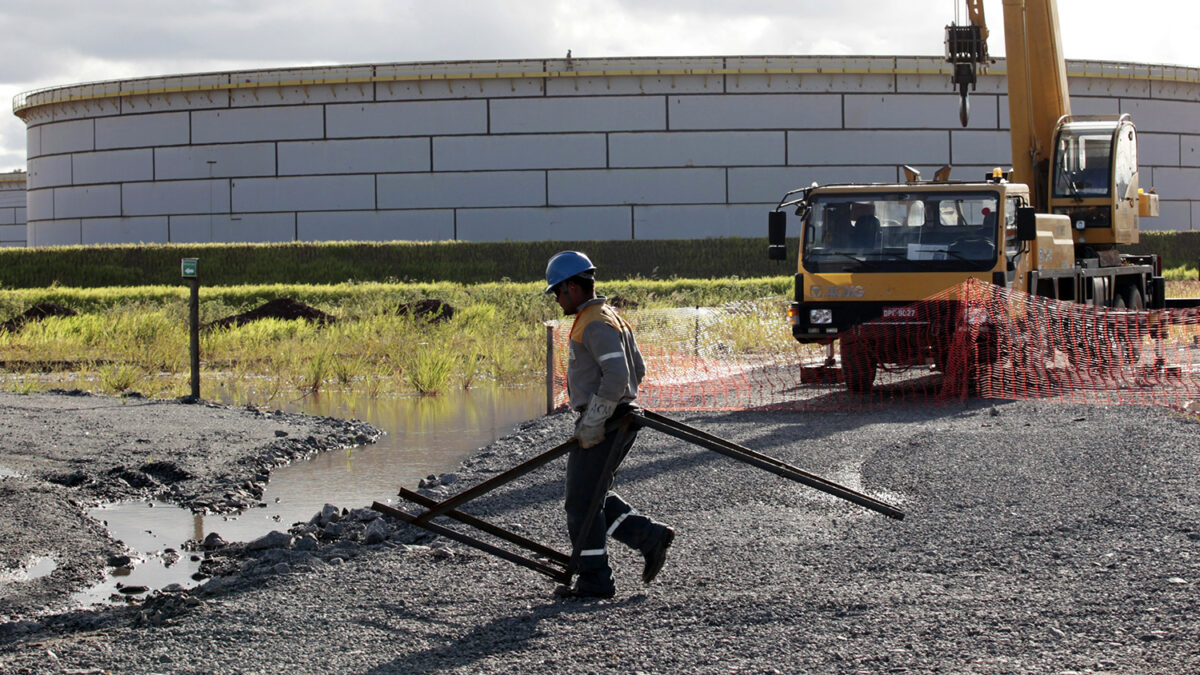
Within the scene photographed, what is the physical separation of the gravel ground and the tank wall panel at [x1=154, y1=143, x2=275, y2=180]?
87.7 feet

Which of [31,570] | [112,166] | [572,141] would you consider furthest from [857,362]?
[112,166]

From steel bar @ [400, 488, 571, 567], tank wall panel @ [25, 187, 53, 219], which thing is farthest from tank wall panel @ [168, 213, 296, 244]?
steel bar @ [400, 488, 571, 567]

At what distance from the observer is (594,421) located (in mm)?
5742

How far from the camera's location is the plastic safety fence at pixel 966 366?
529 inches

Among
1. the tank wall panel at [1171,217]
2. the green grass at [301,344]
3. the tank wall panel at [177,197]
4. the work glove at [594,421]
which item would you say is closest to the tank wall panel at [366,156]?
the tank wall panel at [177,197]

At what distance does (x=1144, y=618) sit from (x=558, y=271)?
9.46 feet

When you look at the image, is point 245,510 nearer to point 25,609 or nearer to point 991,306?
point 25,609

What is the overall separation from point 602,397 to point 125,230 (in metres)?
33.7

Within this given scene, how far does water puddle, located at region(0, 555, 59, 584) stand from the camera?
6840mm

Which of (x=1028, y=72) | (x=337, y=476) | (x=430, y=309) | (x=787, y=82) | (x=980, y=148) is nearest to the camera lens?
(x=337, y=476)

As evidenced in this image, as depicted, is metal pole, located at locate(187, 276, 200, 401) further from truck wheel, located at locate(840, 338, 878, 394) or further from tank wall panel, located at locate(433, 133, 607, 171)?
tank wall panel, located at locate(433, 133, 607, 171)

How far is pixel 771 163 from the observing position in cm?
3419

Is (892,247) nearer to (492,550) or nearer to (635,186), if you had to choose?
(492,550)

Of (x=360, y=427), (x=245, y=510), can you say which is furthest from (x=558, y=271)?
(x=360, y=427)
